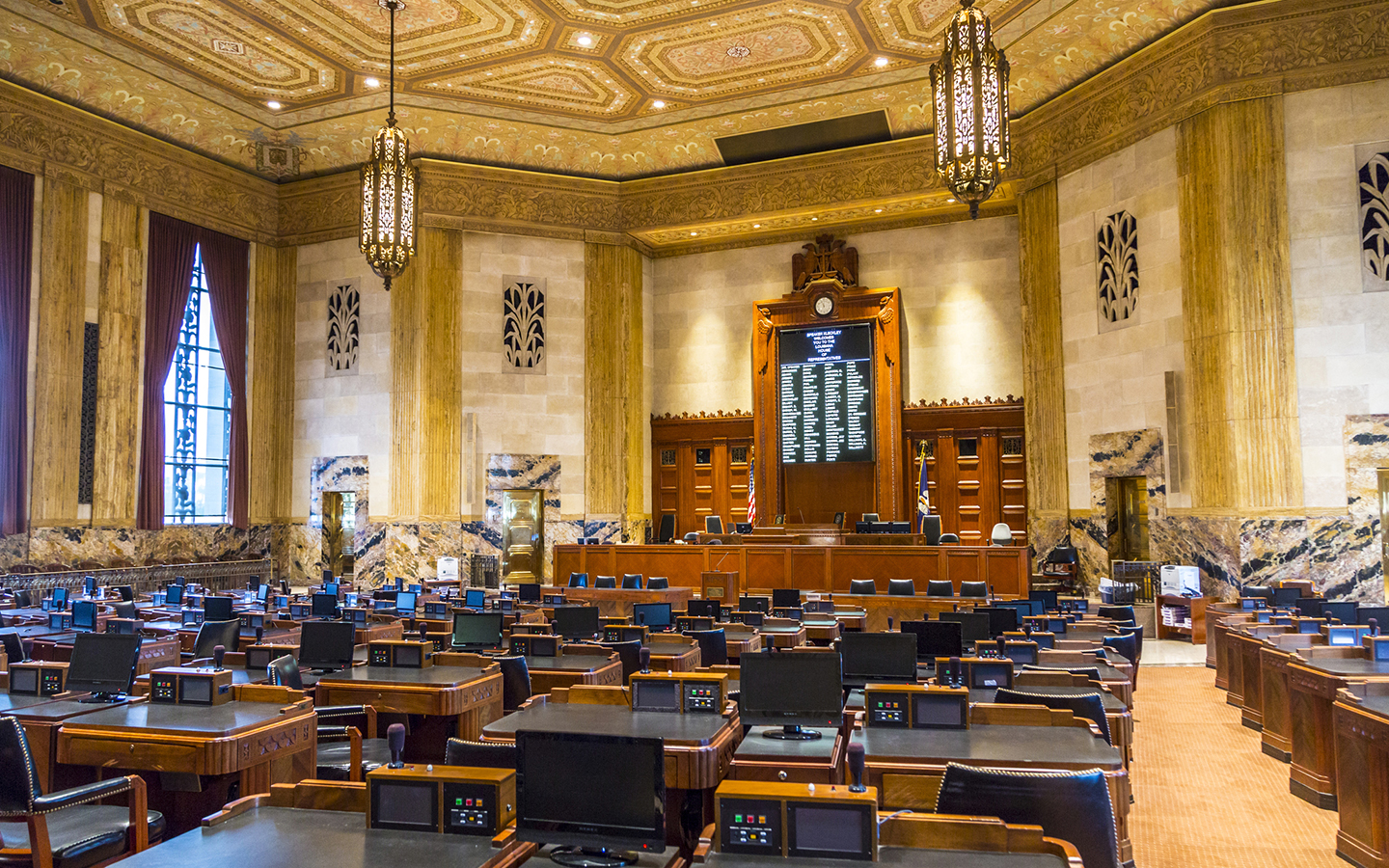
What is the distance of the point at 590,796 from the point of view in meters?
2.89

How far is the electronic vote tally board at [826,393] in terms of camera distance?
1839 centimetres

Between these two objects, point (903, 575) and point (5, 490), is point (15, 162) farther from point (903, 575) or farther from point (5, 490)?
point (903, 575)

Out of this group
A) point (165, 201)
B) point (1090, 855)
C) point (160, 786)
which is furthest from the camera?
point (165, 201)

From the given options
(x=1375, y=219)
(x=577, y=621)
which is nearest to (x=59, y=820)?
(x=577, y=621)

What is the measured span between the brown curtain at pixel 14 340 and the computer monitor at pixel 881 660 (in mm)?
13751

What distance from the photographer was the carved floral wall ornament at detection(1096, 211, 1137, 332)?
14609 millimetres

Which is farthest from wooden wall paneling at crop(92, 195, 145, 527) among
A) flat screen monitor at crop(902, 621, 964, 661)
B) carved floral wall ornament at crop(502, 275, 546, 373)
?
flat screen monitor at crop(902, 621, 964, 661)

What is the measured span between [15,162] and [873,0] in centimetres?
1294

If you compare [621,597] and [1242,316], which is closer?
[1242,316]

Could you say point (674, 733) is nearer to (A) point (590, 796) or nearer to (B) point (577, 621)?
(A) point (590, 796)

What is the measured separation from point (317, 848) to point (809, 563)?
12.2m

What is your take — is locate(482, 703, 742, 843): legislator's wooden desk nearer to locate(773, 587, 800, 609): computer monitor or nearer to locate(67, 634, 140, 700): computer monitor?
locate(67, 634, 140, 700): computer monitor

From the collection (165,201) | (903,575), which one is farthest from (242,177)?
(903,575)

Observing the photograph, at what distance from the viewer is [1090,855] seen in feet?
10.4
